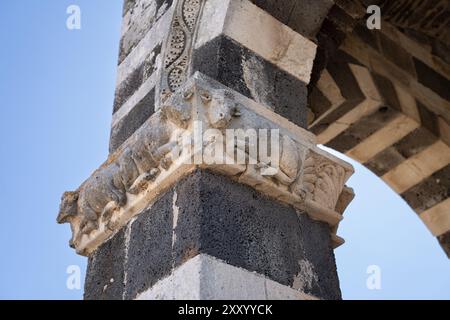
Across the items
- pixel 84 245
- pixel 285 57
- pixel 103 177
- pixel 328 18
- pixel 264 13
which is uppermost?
pixel 328 18

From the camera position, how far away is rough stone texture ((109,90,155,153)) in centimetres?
249

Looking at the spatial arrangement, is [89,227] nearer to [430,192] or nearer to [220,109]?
[220,109]

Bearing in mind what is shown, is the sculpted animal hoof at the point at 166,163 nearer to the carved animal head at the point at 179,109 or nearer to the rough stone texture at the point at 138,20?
the carved animal head at the point at 179,109

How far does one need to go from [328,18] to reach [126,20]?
1141mm

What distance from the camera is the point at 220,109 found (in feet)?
6.55

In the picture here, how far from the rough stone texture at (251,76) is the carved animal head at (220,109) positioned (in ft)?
0.56

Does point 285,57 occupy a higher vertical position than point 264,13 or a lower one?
lower

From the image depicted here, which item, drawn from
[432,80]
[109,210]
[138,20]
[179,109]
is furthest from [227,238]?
[432,80]

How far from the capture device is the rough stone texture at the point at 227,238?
1.80 meters

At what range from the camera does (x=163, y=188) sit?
2.06 meters

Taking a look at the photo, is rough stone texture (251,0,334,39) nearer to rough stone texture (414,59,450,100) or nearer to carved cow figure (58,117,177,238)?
carved cow figure (58,117,177,238)
